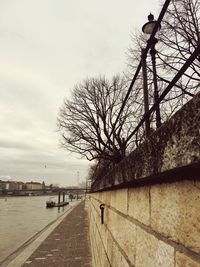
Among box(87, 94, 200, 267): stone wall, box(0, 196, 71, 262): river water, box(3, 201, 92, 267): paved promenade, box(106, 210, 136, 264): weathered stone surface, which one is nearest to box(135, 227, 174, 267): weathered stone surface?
box(87, 94, 200, 267): stone wall

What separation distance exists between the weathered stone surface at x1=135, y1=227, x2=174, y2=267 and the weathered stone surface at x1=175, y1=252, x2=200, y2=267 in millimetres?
76

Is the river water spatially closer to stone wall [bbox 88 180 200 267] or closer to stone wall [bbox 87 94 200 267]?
stone wall [bbox 88 180 200 267]

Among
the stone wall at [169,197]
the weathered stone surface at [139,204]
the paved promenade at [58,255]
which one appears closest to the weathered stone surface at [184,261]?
the stone wall at [169,197]

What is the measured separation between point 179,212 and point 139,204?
80cm

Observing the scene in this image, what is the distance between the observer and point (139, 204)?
211 centimetres

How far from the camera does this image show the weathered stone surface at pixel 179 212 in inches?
46.7

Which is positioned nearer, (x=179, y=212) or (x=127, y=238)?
(x=179, y=212)

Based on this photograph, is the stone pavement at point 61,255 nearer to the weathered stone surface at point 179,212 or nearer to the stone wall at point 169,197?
the stone wall at point 169,197

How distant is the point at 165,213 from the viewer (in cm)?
152

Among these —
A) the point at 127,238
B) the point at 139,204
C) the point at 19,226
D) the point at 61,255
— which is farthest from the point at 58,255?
the point at 19,226

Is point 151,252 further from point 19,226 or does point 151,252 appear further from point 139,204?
point 19,226

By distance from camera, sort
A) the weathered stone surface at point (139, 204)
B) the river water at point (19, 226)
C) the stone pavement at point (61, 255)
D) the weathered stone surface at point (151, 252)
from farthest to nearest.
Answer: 1. the river water at point (19, 226)
2. the stone pavement at point (61, 255)
3. the weathered stone surface at point (139, 204)
4. the weathered stone surface at point (151, 252)

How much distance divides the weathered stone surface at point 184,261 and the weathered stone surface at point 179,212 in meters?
0.05

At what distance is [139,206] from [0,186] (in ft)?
537
